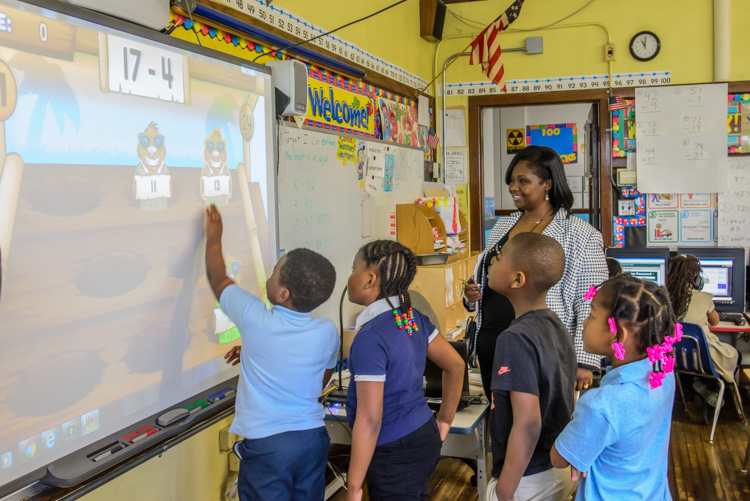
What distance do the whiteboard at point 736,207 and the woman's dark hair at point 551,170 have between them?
3084mm

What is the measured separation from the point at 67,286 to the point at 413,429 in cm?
89

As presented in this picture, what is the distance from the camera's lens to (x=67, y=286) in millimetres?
1467

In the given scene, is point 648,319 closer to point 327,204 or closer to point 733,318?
point 327,204

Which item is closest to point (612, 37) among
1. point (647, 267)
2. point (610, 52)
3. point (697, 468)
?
point (610, 52)

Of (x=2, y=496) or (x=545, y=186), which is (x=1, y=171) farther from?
(x=545, y=186)

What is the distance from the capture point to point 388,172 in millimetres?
3980

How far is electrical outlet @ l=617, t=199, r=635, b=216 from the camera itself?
16.6ft

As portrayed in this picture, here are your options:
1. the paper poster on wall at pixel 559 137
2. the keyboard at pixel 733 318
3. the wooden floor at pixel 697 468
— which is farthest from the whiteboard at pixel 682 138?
the paper poster on wall at pixel 559 137

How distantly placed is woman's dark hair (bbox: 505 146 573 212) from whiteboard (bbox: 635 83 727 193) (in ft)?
9.57

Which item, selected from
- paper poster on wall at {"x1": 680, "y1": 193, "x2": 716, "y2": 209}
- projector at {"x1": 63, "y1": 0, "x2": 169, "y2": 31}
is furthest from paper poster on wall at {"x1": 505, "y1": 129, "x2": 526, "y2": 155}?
projector at {"x1": 63, "y1": 0, "x2": 169, "y2": 31}

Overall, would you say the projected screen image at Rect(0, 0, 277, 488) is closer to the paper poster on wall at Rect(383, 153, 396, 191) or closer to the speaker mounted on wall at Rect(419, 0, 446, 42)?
the paper poster on wall at Rect(383, 153, 396, 191)

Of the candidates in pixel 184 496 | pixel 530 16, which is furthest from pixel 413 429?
pixel 530 16

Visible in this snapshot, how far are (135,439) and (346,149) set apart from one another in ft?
6.81

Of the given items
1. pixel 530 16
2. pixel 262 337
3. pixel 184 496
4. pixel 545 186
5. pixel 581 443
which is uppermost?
pixel 530 16
